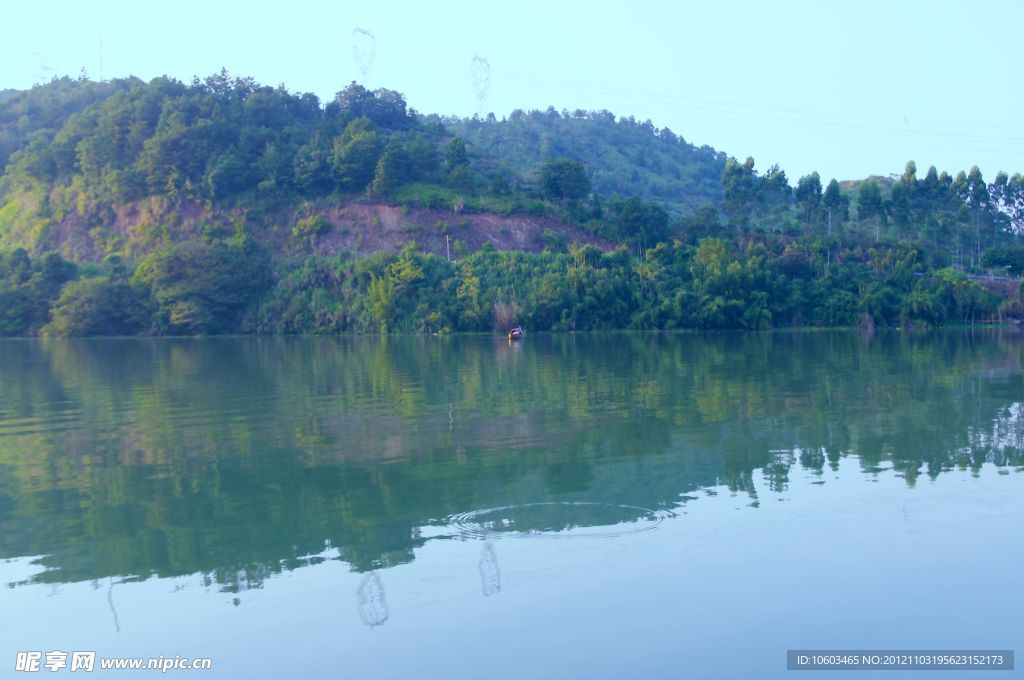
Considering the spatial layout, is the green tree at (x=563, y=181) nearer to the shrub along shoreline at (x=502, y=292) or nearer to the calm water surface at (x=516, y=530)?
the shrub along shoreline at (x=502, y=292)

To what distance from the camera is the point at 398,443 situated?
18.0m

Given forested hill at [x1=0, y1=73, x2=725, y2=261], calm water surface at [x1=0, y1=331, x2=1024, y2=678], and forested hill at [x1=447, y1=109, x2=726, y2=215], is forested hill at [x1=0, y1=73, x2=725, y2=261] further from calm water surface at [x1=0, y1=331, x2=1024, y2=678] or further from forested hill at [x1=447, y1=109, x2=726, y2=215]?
calm water surface at [x1=0, y1=331, x2=1024, y2=678]

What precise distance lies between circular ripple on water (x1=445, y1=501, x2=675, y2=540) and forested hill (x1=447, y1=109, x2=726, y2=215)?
98.5 m

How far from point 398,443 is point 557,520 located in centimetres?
620

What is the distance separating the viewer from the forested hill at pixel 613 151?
122750mm

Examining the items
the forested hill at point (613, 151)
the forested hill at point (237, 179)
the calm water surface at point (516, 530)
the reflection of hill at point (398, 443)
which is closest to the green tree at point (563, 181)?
the forested hill at point (237, 179)

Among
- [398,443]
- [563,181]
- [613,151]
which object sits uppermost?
[613,151]

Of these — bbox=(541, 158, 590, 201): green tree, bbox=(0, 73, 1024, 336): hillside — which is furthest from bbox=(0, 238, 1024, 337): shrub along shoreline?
bbox=(541, 158, 590, 201): green tree

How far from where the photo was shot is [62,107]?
9962 cm

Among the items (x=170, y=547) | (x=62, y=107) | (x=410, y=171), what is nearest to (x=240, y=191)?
(x=410, y=171)

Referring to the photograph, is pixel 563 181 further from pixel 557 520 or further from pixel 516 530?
pixel 516 530

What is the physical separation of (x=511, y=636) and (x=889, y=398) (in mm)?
17039

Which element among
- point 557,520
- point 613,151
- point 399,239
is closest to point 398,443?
point 557,520

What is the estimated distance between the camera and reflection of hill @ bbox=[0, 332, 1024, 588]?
12211mm
